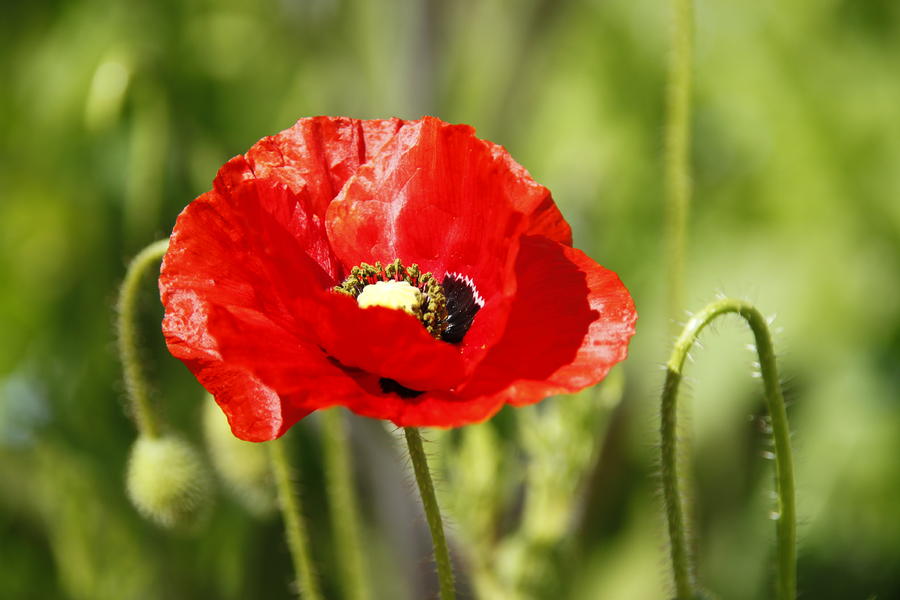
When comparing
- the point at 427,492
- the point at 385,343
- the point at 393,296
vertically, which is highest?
the point at 393,296

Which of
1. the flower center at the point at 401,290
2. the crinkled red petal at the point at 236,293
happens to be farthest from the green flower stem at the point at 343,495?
the crinkled red petal at the point at 236,293

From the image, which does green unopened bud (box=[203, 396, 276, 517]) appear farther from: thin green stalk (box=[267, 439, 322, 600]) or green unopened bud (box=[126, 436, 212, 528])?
thin green stalk (box=[267, 439, 322, 600])

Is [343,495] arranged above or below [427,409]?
above

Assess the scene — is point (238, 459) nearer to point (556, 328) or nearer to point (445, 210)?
point (445, 210)

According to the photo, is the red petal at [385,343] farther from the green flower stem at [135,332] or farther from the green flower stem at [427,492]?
the green flower stem at [135,332]

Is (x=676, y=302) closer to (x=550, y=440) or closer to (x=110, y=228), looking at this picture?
(x=550, y=440)

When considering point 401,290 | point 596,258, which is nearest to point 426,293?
point 401,290
